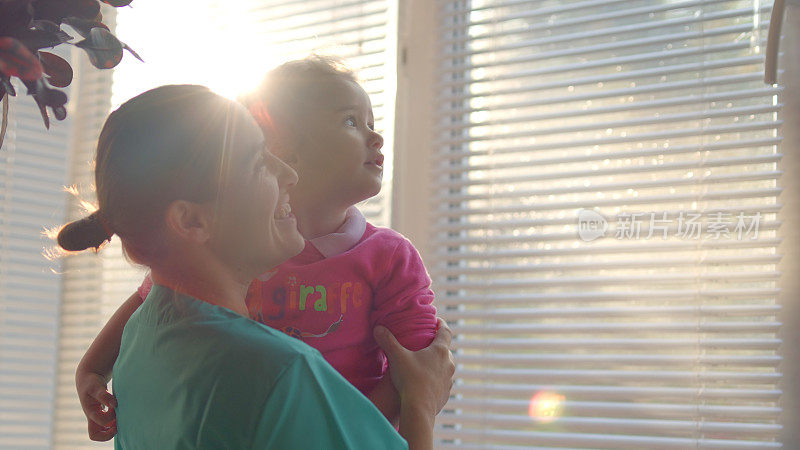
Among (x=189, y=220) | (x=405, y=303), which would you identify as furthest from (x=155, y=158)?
(x=405, y=303)

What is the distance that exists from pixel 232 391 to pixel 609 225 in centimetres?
124

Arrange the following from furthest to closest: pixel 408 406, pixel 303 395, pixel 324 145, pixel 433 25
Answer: pixel 433 25 < pixel 324 145 < pixel 408 406 < pixel 303 395

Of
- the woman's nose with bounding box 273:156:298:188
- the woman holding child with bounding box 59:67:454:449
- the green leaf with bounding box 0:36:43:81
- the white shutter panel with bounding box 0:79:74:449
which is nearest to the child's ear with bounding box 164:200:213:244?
the woman holding child with bounding box 59:67:454:449

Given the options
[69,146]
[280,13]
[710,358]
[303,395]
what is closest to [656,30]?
[710,358]

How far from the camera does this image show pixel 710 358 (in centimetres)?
163

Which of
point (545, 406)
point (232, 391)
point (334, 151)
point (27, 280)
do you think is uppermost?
point (334, 151)

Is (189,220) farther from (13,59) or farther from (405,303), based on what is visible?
(405,303)

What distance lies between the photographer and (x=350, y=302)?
1.12m

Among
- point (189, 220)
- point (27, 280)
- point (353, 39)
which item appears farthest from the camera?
point (27, 280)

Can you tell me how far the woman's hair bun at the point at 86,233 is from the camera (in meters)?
0.88

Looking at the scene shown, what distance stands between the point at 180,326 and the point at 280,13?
64.8 inches

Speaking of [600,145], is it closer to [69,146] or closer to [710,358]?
[710,358]

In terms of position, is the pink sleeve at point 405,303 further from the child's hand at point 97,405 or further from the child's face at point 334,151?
the child's hand at point 97,405

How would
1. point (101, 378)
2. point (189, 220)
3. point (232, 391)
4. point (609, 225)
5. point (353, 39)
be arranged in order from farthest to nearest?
1. point (353, 39)
2. point (609, 225)
3. point (101, 378)
4. point (189, 220)
5. point (232, 391)
